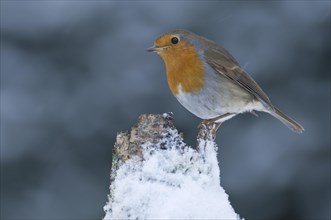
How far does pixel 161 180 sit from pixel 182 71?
1.80m

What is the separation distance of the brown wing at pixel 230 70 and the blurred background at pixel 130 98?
546 mm

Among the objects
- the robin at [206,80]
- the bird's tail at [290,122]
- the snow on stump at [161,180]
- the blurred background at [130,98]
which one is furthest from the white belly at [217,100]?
the snow on stump at [161,180]

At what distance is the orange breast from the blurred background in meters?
0.77

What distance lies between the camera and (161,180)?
1482 millimetres

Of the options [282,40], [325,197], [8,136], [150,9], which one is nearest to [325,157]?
[325,197]

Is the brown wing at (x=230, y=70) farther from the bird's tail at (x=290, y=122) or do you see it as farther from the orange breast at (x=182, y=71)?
the orange breast at (x=182, y=71)

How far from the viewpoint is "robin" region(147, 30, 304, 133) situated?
3.22 metres

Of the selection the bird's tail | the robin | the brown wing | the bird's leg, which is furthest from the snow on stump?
the bird's tail

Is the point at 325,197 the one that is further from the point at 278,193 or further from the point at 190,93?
the point at 190,93

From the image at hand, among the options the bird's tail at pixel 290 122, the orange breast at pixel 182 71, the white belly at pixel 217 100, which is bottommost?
the bird's tail at pixel 290 122

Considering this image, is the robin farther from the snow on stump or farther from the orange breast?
the snow on stump

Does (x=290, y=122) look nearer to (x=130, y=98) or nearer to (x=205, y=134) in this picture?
(x=130, y=98)

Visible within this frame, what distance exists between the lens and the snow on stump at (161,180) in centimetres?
141

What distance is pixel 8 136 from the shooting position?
4008 millimetres
